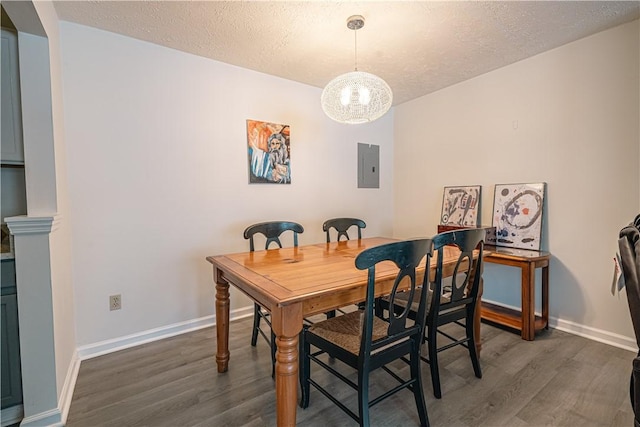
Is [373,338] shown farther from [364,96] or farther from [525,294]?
[525,294]

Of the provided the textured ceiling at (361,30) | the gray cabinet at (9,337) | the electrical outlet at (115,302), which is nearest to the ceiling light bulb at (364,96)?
the textured ceiling at (361,30)

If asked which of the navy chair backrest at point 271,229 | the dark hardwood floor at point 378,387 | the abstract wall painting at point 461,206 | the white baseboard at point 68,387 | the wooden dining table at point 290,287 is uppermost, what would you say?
the abstract wall painting at point 461,206

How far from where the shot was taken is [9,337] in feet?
4.73

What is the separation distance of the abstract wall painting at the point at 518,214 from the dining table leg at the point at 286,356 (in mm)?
2440

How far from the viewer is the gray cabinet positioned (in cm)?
143

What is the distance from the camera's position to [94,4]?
1.92 m

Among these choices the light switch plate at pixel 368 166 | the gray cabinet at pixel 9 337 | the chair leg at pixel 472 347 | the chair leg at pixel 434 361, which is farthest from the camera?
the light switch plate at pixel 368 166

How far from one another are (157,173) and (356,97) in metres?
1.70

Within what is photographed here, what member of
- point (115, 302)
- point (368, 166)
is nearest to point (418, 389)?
point (115, 302)

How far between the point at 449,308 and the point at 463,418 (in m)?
0.54

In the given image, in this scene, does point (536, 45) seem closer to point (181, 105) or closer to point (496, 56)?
point (496, 56)

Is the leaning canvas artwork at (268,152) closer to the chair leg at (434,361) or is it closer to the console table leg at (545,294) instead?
the chair leg at (434,361)

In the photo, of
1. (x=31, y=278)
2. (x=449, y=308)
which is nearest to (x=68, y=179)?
(x=31, y=278)

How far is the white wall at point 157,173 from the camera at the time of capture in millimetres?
2172
